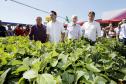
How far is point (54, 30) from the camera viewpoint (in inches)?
358

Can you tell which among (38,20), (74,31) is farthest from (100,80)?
(74,31)

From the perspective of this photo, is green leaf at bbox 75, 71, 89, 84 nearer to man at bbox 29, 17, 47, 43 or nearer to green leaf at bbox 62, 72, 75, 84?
green leaf at bbox 62, 72, 75, 84

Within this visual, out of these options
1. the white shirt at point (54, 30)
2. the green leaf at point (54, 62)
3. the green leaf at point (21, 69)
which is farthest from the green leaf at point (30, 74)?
the white shirt at point (54, 30)

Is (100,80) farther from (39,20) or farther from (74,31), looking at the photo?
(74,31)

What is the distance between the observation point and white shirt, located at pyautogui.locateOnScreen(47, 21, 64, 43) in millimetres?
9055

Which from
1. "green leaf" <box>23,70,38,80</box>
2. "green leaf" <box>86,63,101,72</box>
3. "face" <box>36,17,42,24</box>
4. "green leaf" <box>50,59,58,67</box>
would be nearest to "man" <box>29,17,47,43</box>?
"face" <box>36,17,42,24</box>

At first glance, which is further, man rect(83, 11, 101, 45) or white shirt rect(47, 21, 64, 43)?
man rect(83, 11, 101, 45)

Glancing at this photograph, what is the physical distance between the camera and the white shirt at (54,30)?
905 centimetres

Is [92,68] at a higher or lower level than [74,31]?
lower

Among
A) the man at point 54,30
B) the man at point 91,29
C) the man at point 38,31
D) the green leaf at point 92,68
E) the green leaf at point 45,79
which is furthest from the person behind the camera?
the man at point 91,29

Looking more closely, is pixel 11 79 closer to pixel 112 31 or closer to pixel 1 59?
pixel 1 59

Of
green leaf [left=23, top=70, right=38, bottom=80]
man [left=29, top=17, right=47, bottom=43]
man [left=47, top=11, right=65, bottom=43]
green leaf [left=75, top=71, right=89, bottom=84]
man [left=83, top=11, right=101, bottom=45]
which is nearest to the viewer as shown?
green leaf [left=23, top=70, right=38, bottom=80]

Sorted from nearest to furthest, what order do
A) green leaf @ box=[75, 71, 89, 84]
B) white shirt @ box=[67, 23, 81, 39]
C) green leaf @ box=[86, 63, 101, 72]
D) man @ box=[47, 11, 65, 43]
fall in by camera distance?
green leaf @ box=[75, 71, 89, 84] < green leaf @ box=[86, 63, 101, 72] < man @ box=[47, 11, 65, 43] < white shirt @ box=[67, 23, 81, 39]

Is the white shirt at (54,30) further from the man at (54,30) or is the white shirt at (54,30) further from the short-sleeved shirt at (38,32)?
the short-sleeved shirt at (38,32)
